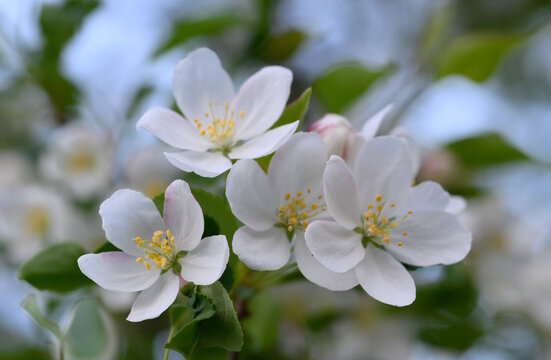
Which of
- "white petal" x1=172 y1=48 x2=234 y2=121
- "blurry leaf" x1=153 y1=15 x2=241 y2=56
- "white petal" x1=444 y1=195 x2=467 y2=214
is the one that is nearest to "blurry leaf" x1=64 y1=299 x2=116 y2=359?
"white petal" x1=172 y1=48 x2=234 y2=121

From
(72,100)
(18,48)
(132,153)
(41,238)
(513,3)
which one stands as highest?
(18,48)

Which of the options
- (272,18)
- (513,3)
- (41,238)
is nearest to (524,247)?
(272,18)

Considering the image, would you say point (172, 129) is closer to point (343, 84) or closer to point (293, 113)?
point (293, 113)

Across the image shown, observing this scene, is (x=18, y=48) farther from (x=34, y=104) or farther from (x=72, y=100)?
(x=34, y=104)

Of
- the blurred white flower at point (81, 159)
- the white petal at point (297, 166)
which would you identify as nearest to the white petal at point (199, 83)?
the white petal at point (297, 166)

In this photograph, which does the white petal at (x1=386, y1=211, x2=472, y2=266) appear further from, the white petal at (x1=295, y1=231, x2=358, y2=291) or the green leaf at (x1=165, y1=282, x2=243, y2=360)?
the green leaf at (x1=165, y1=282, x2=243, y2=360)

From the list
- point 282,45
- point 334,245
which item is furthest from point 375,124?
point 282,45

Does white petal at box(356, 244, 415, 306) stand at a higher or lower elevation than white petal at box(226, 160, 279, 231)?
lower
